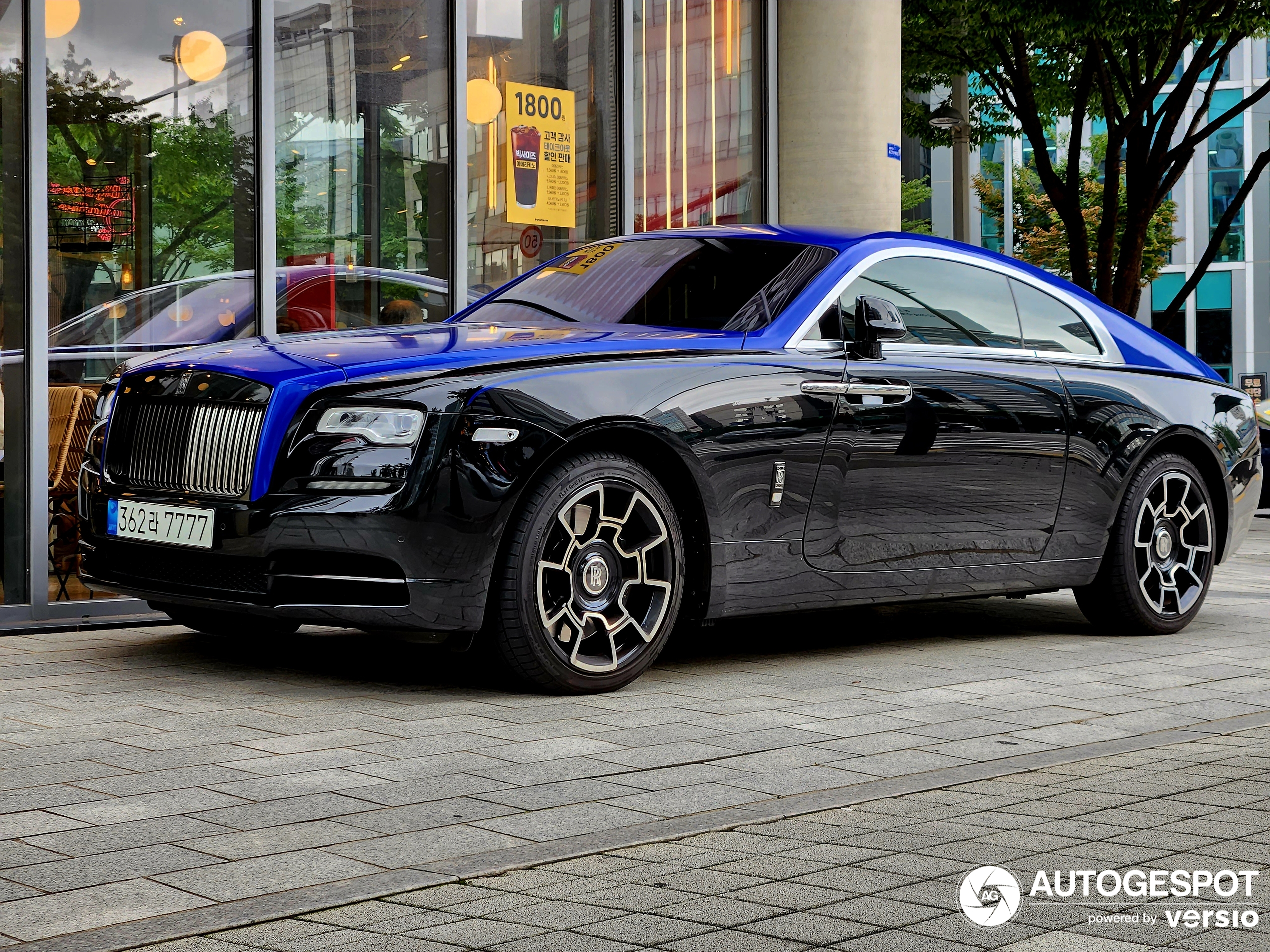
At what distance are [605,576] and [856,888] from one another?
2.10 m

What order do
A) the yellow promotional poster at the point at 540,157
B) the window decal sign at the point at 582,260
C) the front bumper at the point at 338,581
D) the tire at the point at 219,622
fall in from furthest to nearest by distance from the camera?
the yellow promotional poster at the point at 540,157
the window decal sign at the point at 582,260
the tire at the point at 219,622
the front bumper at the point at 338,581

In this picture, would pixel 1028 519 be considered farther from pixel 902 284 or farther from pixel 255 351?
pixel 255 351

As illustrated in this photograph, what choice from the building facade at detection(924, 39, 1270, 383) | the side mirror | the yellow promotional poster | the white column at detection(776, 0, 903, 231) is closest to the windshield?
the side mirror

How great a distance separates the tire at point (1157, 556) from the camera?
7.01 meters

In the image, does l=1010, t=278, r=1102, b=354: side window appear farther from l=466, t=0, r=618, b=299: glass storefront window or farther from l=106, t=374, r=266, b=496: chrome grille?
l=466, t=0, r=618, b=299: glass storefront window

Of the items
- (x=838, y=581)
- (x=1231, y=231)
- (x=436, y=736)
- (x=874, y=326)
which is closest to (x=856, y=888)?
(x=436, y=736)

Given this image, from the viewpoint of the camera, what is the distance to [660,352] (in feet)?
17.8

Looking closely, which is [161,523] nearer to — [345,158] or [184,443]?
[184,443]

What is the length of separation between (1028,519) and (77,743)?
3.75 m

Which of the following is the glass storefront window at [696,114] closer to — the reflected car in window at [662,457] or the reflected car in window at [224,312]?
the reflected car in window at [224,312]

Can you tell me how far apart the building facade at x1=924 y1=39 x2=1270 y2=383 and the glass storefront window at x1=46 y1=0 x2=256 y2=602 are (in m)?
40.1

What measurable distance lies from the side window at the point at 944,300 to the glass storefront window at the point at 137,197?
12.4 ft

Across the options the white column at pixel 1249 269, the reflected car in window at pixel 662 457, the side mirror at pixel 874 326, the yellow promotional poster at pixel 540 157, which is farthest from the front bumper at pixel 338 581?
the white column at pixel 1249 269

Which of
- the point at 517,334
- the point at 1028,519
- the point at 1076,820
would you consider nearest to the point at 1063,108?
the point at 1028,519
